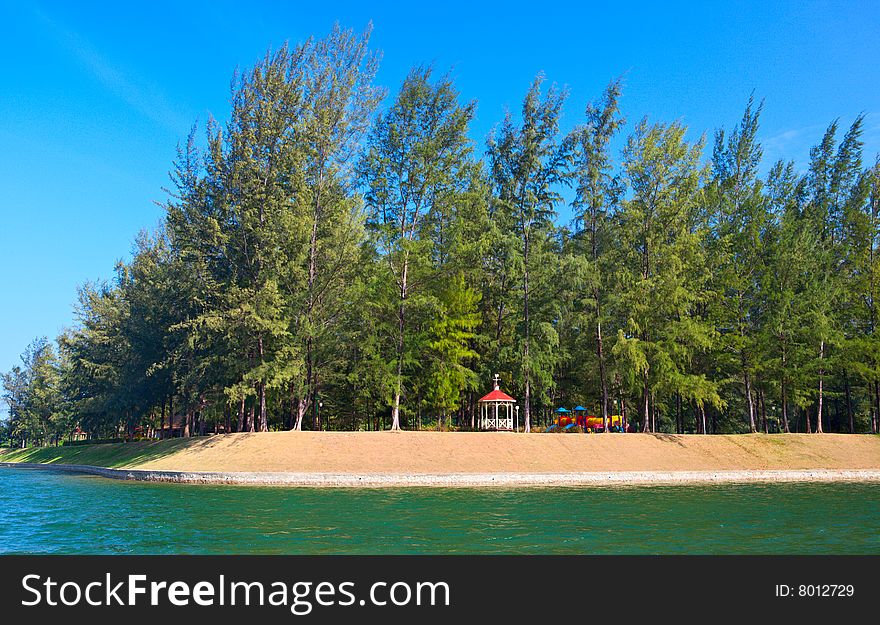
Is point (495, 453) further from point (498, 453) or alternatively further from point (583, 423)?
point (583, 423)

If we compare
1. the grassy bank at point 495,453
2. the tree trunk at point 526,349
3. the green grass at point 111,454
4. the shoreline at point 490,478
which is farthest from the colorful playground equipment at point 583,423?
the green grass at point 111,454

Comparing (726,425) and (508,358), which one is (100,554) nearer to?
(508,358)

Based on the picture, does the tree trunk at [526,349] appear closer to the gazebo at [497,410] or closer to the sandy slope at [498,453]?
the gazebo at [497,410]

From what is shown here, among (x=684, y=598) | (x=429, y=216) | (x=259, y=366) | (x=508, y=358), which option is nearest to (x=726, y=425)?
(x=508, y=358)

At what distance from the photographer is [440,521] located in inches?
835

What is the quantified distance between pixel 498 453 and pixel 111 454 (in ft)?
111

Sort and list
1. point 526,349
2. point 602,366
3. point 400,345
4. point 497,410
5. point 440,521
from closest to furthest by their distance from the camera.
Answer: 1. point 440,521
2. point 400,345
3. point 526,349
4. point 602,366
5. point 497,410

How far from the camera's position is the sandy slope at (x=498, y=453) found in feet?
123

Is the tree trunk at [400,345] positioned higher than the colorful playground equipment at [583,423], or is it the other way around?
the tree trunk at [400,345]

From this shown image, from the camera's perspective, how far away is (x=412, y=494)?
2975 centimetres

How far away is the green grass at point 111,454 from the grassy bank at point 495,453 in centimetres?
27

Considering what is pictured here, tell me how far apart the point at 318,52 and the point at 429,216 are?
48.6 feet

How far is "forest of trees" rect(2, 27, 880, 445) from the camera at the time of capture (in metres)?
47.5

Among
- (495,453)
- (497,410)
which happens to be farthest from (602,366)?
(495,453)
